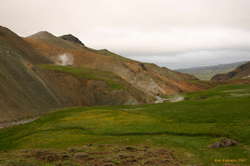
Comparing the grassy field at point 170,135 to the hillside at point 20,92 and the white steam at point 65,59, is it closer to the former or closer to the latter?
the hillside at point 20,92

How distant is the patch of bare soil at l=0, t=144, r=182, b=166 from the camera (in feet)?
74.0

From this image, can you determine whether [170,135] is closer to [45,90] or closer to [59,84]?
[45,90]

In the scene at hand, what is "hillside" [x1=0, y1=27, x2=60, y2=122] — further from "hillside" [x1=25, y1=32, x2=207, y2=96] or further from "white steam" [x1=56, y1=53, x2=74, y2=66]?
"hillside" [x1=25, y1=32, x2=207, y2=96]

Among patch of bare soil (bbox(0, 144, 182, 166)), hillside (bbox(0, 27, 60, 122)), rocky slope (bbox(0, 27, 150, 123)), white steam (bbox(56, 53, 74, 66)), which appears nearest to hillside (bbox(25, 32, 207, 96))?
white steam (bbox(56, 53, 74, 66))

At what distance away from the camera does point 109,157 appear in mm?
24062

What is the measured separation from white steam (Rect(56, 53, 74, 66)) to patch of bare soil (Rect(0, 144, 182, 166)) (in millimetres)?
138460

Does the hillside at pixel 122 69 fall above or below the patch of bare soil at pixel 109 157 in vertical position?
above

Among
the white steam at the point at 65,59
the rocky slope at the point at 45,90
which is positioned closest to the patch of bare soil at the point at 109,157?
the rocky slope at the point at 45,90

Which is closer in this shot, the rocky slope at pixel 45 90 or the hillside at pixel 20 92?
the hillside at pixel 20 92

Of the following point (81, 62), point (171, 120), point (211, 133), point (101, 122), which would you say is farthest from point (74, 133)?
point (81, 62)

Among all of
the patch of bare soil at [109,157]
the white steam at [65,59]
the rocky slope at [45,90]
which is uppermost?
the white steam at [65,59]

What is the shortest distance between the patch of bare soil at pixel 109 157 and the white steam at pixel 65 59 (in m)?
138

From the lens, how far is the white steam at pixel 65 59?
161875 millimetres

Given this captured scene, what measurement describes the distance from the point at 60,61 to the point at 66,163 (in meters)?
148
